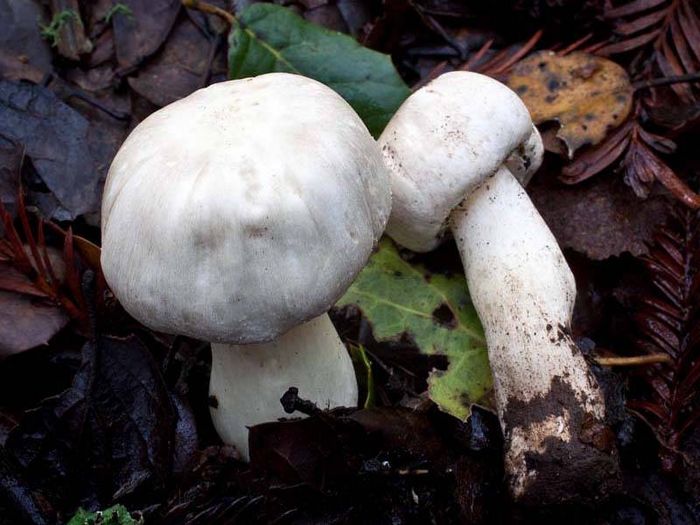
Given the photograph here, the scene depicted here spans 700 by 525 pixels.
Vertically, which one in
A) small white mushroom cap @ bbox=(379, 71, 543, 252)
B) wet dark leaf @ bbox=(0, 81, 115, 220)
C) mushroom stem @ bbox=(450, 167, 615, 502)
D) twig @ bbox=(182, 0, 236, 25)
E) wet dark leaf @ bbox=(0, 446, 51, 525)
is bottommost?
wet dark leaf @ bbox=(0, 446, 51, 525)

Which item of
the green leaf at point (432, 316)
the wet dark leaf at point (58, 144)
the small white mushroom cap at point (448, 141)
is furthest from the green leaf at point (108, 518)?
the small white mushroom cap at point (448, 141)

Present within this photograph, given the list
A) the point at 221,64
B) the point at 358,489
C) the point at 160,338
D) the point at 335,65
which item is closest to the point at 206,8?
the point at 221,64

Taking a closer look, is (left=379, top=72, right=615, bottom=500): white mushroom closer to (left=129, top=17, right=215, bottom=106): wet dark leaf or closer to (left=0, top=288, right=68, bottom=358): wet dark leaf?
(left=129, top=17, right=215, bottom=106): wet dark leaf

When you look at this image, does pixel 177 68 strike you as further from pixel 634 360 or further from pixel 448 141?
pixel 634 360

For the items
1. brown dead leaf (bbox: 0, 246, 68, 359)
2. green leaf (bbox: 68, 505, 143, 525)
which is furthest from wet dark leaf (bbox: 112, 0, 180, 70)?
green leaf (bbox: 68, 505, 143, 525)

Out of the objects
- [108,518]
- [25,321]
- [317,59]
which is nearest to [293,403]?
[108,518]

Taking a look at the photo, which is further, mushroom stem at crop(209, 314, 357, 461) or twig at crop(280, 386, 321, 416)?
mushroom stem at crop(209, 314, 357, 461)

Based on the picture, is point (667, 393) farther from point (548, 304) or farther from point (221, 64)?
point (221, 64)

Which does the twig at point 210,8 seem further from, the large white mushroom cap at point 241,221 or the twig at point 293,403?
the twig at point 293,403
